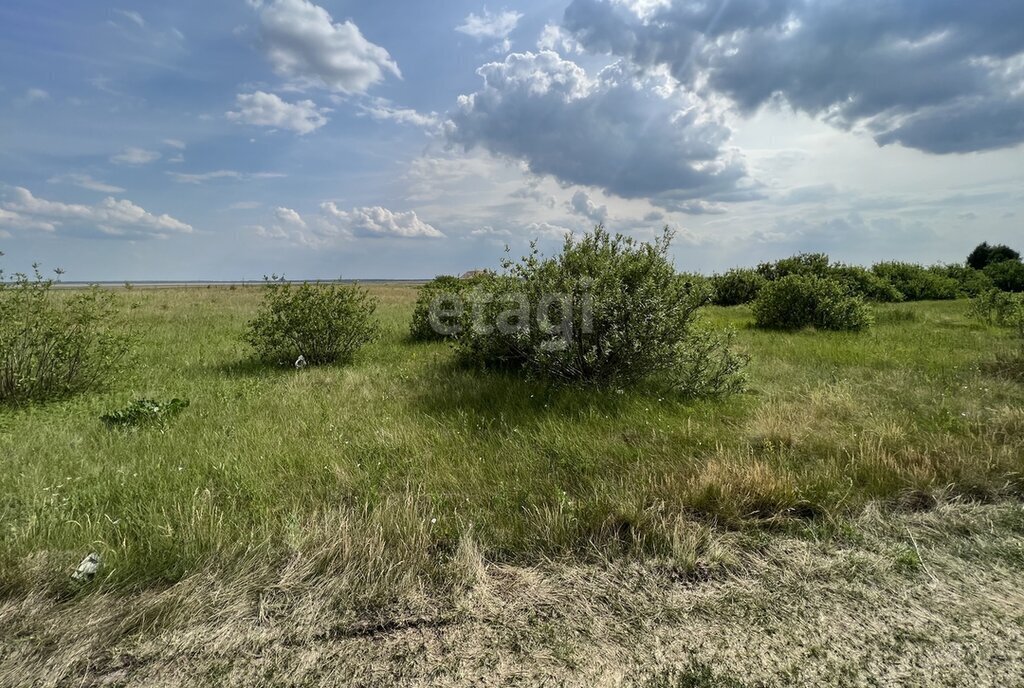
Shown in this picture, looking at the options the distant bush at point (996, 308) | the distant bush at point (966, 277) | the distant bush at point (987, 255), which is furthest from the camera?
the distant bush at point (987, 255)

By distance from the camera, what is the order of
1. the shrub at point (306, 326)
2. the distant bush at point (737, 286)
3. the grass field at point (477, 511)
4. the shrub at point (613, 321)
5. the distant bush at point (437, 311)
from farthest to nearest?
the distant bush at point (737, 286)
the distant bush at point (437, 311)
the shrub at point (306, 326)
the shrub at point (613, 321)
the grass field at point (477, 511)

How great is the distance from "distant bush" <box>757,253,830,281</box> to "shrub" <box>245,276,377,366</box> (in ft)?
55.4

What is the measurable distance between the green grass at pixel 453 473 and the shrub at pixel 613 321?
0.38m

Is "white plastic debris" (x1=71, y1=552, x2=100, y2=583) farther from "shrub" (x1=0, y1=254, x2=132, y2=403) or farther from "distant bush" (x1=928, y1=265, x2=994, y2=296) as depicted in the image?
"distant bush" (x1=928, y1=265, x2=994, y2=296)

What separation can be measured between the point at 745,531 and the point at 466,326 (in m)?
5.86

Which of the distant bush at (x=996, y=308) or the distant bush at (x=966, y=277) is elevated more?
the distant bush at (x=966, y=277)

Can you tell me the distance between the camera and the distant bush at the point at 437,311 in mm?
10883

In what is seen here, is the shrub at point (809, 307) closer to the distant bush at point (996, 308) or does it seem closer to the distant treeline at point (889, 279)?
the distant bush at point (996, 308)

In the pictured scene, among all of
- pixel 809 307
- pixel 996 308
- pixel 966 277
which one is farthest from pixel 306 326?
pixel 966 277

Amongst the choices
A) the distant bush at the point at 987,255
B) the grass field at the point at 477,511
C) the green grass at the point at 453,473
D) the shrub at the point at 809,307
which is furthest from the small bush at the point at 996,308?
the distant bush at the point at 987,255

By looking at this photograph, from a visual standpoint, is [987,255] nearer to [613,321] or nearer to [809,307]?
[809,307]

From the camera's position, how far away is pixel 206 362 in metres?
9.08

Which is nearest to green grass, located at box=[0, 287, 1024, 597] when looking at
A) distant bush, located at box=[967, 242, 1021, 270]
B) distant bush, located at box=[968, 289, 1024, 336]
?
distant bush, located at box=[968, 289, 1024, 336]

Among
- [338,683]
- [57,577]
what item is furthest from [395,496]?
[57,577]
